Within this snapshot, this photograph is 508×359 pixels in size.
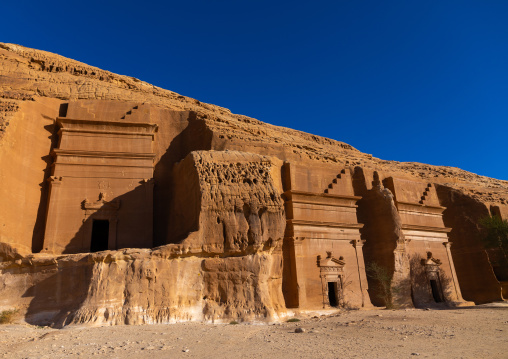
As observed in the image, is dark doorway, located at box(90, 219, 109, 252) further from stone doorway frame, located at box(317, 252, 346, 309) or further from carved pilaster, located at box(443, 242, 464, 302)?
carved pilaster, located at box(443, 242, 464, 302)

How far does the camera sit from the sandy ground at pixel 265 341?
8.27 m

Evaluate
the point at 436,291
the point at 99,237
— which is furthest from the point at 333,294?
the point at 99,237

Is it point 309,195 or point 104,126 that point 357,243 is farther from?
point 104,126

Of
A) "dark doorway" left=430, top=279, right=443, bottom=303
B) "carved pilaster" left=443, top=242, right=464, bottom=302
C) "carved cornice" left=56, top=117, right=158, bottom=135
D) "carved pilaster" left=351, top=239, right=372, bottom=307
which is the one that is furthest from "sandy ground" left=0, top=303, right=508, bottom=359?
"carved pilaster" left=443, top=242, right=464, bottom=302

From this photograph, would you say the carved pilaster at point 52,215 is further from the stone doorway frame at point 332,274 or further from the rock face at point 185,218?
the stone doorway frame at point 332,274

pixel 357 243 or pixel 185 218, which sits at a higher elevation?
pixel 185 218

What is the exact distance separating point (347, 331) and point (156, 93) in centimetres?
1581

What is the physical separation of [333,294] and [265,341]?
8555 millimetres

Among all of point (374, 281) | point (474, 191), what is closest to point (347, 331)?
point (374, 281)

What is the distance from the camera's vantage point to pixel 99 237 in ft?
56.9

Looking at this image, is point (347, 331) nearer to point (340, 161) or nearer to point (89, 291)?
point (89, 291)

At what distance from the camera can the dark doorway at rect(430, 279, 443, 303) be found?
66.1 feet

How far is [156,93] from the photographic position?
21.8m

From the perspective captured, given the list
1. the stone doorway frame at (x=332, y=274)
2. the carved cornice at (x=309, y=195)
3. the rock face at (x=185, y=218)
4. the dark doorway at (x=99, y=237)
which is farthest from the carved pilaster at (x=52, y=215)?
the stone doorway frame at (x=332, y=274)
